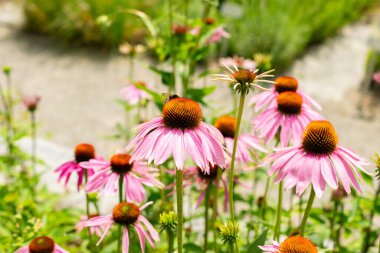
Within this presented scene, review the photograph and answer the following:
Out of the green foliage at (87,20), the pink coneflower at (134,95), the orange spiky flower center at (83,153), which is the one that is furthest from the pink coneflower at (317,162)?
the green foliage at (87,20)

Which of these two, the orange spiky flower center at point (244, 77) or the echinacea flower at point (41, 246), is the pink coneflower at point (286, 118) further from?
the echinacea flower at point (41, 246)

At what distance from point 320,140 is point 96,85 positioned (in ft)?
9.47

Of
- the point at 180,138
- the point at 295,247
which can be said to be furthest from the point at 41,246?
the point at 295,247

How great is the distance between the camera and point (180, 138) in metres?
0.79

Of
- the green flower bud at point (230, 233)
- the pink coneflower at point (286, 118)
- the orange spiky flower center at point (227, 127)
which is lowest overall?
the green flower bud at point (230, 233)

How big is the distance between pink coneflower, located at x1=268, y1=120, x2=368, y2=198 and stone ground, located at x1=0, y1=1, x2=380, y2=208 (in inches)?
64.3

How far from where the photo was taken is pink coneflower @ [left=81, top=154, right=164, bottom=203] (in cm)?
100

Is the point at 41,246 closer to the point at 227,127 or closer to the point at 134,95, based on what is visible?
the point at 227,127

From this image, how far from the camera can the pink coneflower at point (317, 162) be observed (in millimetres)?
774

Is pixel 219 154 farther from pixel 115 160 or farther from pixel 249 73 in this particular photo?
pixel 115 160

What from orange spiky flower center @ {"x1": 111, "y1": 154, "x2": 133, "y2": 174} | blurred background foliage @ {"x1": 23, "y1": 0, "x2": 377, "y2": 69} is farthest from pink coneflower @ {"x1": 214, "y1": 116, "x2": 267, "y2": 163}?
blurred background foliage @ {"x1": 23, "y1": 0, "x2": 377, "y2": 69}

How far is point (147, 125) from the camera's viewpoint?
82 centimetres

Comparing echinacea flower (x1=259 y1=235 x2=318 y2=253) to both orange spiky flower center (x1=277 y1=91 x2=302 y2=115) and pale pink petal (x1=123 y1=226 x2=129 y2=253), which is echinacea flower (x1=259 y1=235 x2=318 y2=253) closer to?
pale pink petal (x1=123 y1=226 x2=129 y2=253)

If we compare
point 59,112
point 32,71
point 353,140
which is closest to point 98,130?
point 59,112
